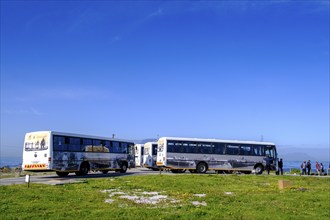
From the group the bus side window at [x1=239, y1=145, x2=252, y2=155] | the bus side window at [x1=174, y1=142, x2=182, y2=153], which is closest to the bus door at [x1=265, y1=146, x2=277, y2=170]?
the bus side window at [x1=239, y1=145, x2=252, y2=155]

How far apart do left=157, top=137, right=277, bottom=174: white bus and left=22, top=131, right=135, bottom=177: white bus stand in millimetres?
5348

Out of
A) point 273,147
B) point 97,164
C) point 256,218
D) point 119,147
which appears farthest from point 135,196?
point 273,147

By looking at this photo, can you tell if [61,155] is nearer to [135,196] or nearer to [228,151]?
[135,196]

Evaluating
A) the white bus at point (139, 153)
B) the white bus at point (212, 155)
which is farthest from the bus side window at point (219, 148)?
the white bus at point (139, 153)

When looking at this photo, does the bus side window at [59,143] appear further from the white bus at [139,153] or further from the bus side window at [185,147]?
the white bus at [139,153]

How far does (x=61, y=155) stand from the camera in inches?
1161

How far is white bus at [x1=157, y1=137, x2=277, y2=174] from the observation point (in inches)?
1492

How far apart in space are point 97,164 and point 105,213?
74.4 ft

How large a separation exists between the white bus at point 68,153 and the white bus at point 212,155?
17.5 ft

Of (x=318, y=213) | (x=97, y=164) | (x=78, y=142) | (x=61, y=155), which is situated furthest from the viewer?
(x=97, y=164)

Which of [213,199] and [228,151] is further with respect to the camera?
[228,151]

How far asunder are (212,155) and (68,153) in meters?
15.1

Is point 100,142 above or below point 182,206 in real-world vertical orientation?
→ above

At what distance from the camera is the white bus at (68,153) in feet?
93.5
